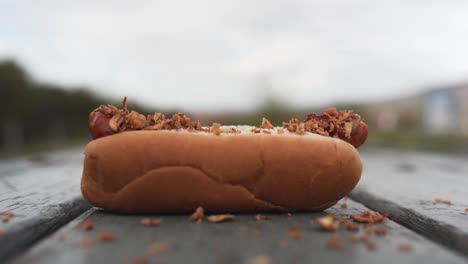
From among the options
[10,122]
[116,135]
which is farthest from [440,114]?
[116,135]

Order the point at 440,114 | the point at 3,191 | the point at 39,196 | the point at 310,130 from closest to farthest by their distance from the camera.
→ 1. the point at 310,130
2. the point at 39,196
3. the point at 3,191
4. the point at 440,114

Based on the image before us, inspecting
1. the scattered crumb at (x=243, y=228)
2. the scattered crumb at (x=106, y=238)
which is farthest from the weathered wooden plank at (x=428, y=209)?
the scattered crumb at (x=106, y=238)

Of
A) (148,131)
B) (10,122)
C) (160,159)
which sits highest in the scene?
(148,131)

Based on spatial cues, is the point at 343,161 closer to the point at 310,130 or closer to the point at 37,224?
the point at 310,130

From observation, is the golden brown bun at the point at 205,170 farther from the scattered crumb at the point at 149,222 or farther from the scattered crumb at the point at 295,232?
the scattered crumb at the point at 295,232

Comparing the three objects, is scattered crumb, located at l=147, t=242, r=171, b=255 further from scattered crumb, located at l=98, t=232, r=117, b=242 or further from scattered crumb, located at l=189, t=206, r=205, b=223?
scattered crumb, located at l=189, t=206, r=205, b=223

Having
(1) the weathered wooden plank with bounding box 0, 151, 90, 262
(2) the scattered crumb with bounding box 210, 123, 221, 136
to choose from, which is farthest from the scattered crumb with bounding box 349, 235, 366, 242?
(1) the weathered wooden plank with bounding box 0, 151, 90, 262

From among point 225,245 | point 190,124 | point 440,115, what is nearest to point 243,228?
point 225,245
